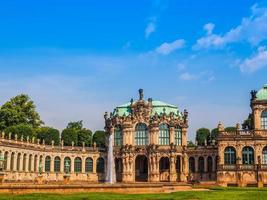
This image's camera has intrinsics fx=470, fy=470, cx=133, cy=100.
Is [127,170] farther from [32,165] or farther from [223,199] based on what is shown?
[223,199]

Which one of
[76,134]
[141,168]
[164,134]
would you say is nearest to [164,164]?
[141,168]

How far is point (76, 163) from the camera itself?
103875 millimetres

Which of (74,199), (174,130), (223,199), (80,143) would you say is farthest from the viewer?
(80,143)

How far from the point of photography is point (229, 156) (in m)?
89.1

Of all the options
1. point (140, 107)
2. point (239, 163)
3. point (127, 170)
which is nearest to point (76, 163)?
point (127, 170)

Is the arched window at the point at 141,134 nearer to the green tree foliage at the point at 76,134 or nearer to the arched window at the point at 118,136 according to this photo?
the arched window at the point at 118,136

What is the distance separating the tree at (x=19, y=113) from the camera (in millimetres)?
105625

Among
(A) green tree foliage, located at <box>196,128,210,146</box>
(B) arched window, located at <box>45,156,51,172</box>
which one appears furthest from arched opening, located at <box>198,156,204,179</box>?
(B) arched window, located at <box>45,156,51,172</box>

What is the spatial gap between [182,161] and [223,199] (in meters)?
60.9

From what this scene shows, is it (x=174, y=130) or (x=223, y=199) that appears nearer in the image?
(x=223, y=199)

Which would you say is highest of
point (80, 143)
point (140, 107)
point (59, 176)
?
point (140, 107)

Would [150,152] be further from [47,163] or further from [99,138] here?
[47,163]

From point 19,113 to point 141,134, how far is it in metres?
28.6

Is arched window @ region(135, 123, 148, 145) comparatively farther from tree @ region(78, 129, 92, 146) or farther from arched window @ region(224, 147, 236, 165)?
arched window @ region(224, 147, 236, 165)
